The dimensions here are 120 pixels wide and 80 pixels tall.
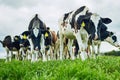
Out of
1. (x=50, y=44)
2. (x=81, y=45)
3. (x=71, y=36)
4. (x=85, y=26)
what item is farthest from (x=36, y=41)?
(x=81, y=45)

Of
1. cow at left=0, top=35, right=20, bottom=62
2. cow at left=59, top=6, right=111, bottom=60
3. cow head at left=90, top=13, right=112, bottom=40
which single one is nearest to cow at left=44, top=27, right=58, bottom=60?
cow at left=0, top=35, right=20, bottom=62

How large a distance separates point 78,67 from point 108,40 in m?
11.1

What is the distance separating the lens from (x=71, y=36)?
22.2 m

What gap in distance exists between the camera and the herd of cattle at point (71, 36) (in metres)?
19.0

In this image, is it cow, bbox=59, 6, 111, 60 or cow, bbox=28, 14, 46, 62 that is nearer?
cow, bbox=59, 6, 111, 60

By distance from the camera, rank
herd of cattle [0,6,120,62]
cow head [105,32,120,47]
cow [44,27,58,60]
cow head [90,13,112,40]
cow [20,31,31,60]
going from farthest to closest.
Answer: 1. cow [20,31,31,60]
2. cow [44,27,58,60]
3. cow head [105,32,120,47]
4. herd of cattle [0,6,120,62]
5. cow head [90,13,112,40]

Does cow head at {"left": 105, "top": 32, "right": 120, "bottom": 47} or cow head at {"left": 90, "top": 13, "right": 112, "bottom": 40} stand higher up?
cow head at {"left": 90, "top": 13, "right": 112, "bottom": 40}

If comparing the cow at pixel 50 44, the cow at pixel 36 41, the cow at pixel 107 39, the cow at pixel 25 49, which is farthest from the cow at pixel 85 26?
the cow at pixel 25 49

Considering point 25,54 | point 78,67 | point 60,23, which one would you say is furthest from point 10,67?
point 25,54

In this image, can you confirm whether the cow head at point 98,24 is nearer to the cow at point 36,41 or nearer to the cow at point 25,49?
the cow at point 36,41

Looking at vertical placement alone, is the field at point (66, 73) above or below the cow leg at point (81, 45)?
below

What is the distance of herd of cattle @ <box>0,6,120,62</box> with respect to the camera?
1895 cm

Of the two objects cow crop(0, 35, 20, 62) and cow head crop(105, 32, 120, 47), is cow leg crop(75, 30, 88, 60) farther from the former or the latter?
cow crop(0, 35, 20, 62)

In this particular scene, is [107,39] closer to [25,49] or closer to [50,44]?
[50,44]
